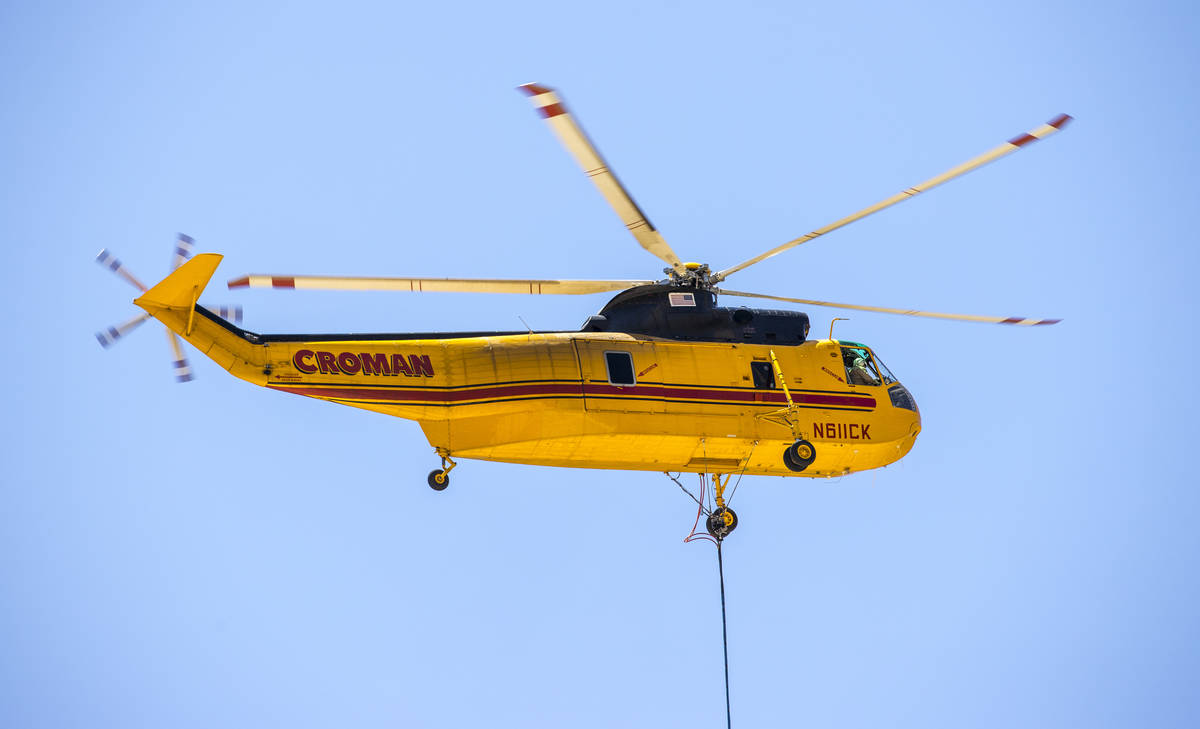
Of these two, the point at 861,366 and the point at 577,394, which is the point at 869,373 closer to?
the point at 861,366

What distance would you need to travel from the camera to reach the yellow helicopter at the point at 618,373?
19234mm

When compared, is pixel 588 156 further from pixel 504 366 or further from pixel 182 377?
pixel 182 377

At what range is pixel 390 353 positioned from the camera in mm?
19844

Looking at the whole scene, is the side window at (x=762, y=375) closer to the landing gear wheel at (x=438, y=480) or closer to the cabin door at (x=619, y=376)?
the cabin door at (x=619, y=376)

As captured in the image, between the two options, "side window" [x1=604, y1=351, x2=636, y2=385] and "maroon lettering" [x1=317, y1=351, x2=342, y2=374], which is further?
"side window" [x1=604, y1=351, x2=636, y2=385]

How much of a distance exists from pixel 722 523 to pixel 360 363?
685 cm

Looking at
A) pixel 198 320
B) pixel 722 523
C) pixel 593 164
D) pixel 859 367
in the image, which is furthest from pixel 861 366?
pixel 198 320

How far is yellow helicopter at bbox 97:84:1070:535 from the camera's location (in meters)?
19.2

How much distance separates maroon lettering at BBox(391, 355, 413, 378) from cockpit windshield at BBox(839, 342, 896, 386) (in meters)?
7.48

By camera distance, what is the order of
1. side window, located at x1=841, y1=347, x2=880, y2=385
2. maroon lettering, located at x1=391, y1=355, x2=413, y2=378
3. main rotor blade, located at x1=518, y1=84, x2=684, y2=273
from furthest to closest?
side window, located at x1=841, y1=347, x2=880, y2=385
maroon lettering, located at x1=391, y1=355, x2=413, y2=378
main rotor blade, located at x1=518, y1=84, x2=684, y2=273

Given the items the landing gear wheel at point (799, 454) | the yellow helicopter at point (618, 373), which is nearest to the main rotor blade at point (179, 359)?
the yellow helicopter at point (618, 373)

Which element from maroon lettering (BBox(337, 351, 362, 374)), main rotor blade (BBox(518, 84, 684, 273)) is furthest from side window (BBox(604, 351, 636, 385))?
maroon lettering (BBox(337, 351, 362, 374))

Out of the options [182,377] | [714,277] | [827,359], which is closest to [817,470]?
[827,359]

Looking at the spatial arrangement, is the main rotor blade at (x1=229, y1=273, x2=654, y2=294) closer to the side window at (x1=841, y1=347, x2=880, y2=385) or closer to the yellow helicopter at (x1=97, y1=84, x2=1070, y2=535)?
the yellow helicopter at (x1=97, y1=84, x2=1070, y2=535)
